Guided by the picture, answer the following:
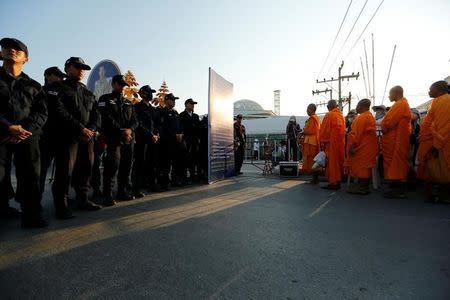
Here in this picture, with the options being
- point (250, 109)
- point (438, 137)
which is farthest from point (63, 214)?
point (250, 109)

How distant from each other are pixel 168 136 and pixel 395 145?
4.51m

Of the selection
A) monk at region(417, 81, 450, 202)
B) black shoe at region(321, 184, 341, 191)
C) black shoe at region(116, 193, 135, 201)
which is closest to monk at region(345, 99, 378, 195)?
black shoe at region(321, 184, 341, 191)

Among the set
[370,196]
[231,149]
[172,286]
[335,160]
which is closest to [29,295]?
[172,286]

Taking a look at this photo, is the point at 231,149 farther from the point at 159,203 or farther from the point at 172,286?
the point at 172,286

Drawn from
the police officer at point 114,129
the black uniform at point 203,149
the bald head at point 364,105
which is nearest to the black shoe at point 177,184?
the black uniform at point 203,149

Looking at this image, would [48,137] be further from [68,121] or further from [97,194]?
[97,194]

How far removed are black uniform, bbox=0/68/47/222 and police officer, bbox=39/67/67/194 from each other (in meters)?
0.49

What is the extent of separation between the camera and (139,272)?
2.24 meters

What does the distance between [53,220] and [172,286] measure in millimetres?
2472

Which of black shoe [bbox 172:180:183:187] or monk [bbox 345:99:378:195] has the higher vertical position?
monk [bbox 345:99:378:195]

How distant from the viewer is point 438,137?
5254mm

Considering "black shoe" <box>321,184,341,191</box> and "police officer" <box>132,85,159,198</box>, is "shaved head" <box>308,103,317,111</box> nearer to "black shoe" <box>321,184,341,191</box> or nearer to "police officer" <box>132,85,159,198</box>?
"black shoe" <box>321,184,341,191</box>

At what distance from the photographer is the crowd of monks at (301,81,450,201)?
17.4ft

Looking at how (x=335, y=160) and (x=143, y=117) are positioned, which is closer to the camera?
(x=143, y=117)
